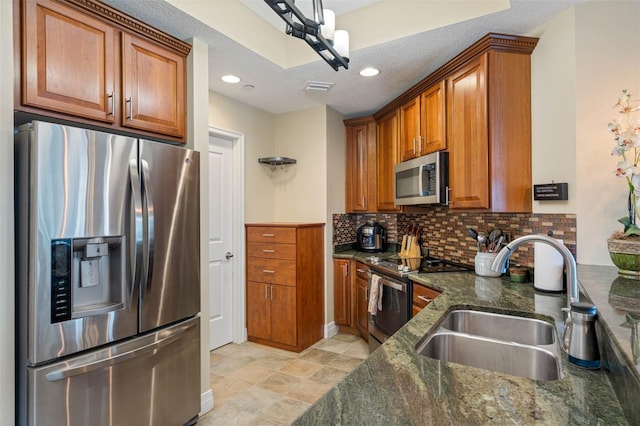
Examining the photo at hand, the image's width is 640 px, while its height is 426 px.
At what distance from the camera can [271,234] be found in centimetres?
337

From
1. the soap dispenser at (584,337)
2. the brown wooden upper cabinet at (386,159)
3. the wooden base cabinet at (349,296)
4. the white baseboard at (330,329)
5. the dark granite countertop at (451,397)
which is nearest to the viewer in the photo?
the dark granite countertop at (451,397)

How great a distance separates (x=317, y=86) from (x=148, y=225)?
196 cm

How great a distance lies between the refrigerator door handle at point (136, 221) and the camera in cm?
170

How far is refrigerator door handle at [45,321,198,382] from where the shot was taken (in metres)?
1.44

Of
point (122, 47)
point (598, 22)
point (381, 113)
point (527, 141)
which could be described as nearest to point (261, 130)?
point (381, 113)

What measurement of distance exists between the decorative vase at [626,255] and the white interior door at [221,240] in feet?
9.83

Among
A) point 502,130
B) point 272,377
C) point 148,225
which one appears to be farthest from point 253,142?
point 502,130

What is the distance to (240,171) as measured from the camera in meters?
3.50

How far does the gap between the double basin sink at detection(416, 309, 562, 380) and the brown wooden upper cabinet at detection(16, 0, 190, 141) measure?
188 cm

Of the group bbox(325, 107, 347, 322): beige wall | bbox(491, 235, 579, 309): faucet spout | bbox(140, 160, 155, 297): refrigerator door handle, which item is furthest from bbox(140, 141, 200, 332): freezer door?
bbox(325, 107, 347, 322): beige wall

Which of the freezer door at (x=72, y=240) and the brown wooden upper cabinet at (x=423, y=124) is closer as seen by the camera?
the freezer door at (x=72, y=240)

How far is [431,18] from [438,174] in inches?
41.4

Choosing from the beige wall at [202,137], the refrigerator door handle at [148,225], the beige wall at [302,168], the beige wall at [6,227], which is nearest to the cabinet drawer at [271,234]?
the beige wall at [302,168]

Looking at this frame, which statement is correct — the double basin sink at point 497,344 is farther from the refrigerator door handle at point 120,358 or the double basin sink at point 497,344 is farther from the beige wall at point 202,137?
the beige wall at point 202,137
